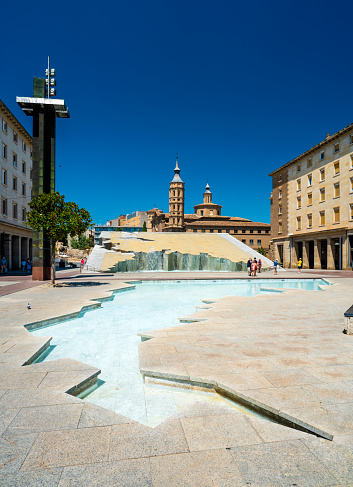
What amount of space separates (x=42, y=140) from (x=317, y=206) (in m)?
35.9

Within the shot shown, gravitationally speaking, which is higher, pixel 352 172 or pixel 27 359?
pixel 352 172

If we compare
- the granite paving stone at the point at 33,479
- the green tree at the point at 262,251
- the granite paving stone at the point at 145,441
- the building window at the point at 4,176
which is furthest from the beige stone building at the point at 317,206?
the granite paving stone at the point at 33,479

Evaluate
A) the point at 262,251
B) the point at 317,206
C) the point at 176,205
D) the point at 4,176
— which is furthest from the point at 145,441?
the point at 176,205

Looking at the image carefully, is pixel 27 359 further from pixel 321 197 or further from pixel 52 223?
pixel 321 197

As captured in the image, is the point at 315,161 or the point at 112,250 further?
the point at 315,161

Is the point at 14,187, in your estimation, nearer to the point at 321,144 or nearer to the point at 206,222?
the point at 321,144

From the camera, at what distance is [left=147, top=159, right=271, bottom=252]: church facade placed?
88.3m

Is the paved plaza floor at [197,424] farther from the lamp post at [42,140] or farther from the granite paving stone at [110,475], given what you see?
the lamp post at [42,140]

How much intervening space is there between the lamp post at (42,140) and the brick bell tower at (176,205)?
75.6 metres

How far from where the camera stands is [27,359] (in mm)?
5469

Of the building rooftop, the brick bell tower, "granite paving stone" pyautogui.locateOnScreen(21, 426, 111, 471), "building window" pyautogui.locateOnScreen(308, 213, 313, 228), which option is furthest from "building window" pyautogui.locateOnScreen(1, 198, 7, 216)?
the brick bell tower

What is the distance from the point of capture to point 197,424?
Answer: 3.42m

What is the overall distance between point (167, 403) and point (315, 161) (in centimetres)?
4627

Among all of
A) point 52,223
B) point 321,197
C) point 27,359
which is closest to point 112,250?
point 52,223
